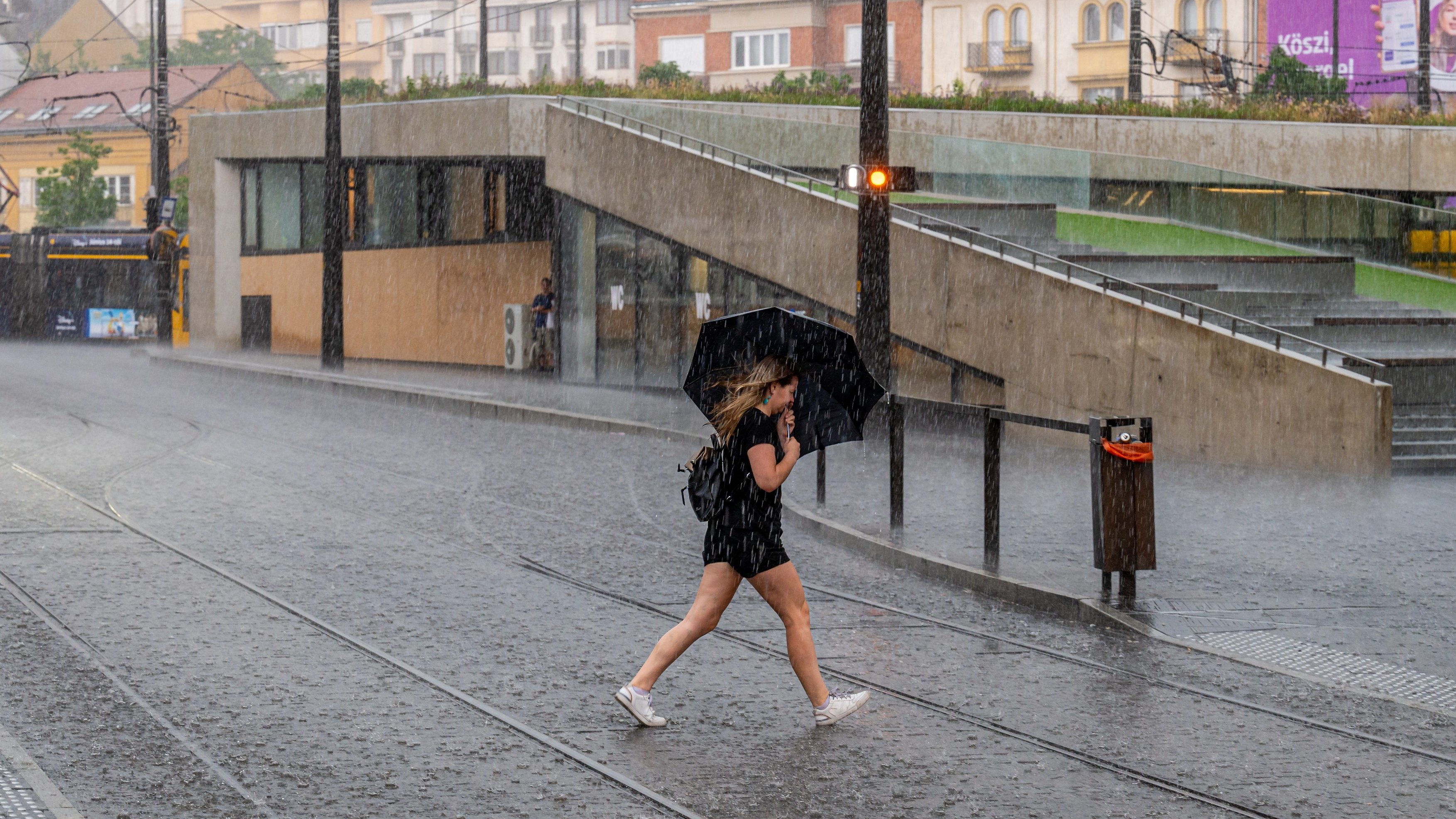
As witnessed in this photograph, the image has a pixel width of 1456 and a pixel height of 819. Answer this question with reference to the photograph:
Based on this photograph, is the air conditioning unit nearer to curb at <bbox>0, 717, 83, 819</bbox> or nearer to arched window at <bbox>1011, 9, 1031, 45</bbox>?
curb at <bbox>0, 717, 83, 819</bbox>

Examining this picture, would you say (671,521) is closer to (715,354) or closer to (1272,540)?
(1272,540)

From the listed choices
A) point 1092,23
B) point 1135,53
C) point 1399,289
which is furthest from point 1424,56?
point 1092,23

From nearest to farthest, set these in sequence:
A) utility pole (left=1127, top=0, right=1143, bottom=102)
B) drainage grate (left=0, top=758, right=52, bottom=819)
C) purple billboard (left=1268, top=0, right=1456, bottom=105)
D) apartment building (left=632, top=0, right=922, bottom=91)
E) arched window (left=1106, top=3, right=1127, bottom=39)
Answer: drainage grate (left=0, top=758, right=52, bottom=819) → utility pole (left=1127, top=0, right=1143, bottom=102) → purple billboard (left=1268, top=0, right=1456, bottom=105) → arched window (left=1106, top=3, right=1127, bottom=39) → apartment building (left=632, top=0, right=922, bottom=91)

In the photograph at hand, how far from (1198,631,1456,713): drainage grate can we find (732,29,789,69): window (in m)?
66.9

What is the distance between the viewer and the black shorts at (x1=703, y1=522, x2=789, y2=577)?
686cm

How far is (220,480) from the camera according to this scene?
597 inches

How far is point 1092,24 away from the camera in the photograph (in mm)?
66125

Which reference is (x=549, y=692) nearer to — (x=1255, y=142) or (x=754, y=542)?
(x=754, y=542)

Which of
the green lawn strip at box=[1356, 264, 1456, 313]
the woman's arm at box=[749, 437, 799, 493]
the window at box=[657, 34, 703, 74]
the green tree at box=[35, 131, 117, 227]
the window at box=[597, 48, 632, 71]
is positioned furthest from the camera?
the window at box=[597, 48, 632, 71]

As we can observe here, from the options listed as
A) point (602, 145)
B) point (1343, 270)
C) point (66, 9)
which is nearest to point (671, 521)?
point (1343, 270)

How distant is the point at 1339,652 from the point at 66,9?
10293cm

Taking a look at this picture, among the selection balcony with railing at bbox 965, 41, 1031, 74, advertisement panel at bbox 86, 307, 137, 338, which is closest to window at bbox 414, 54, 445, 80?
balcony with railing at bbox 965, 41, 1031, 74

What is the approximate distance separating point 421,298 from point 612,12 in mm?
78873

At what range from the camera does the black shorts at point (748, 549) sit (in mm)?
6855
